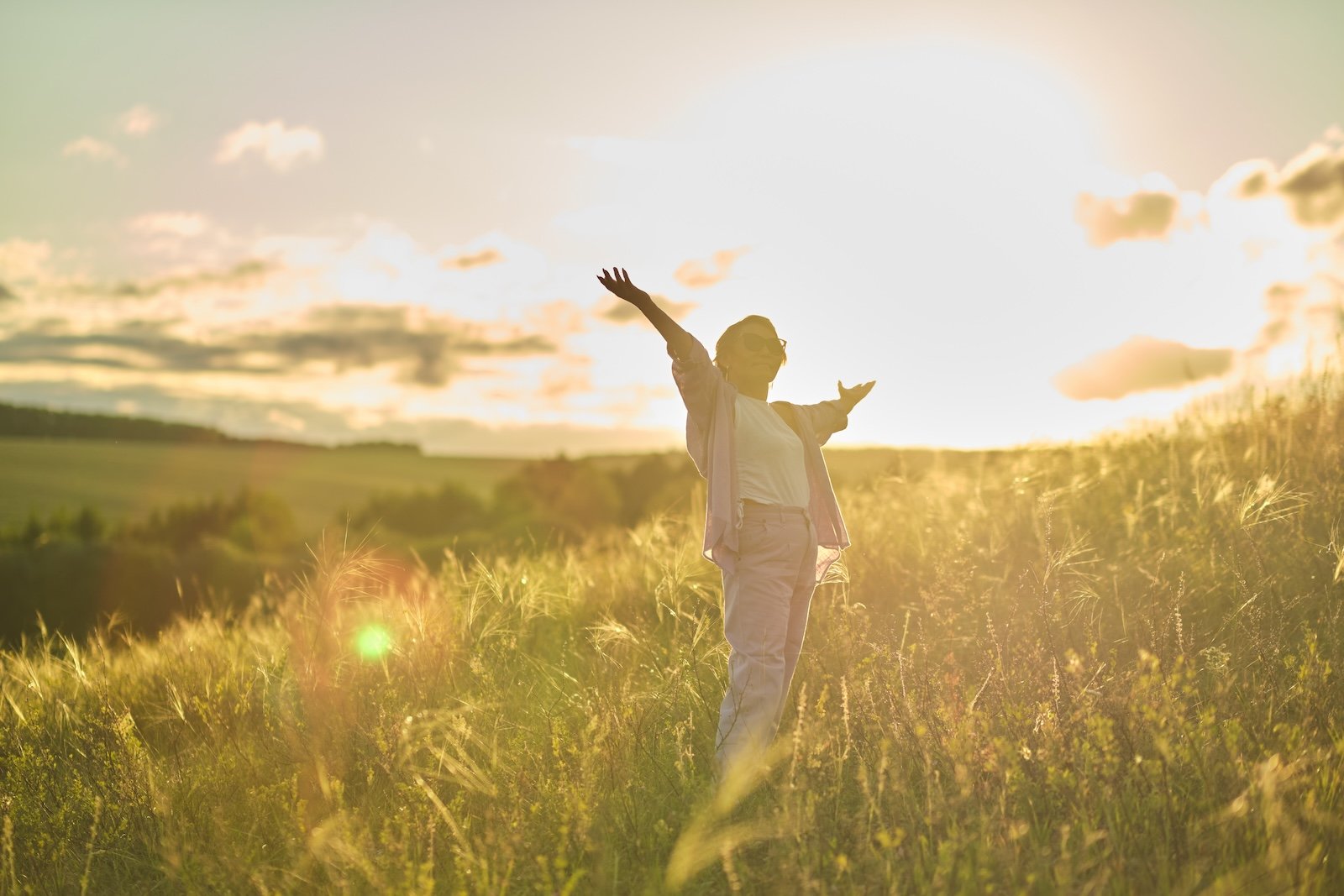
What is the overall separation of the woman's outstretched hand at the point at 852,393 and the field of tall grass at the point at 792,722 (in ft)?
4.23

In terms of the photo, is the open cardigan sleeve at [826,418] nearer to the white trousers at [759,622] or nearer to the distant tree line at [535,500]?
the white trousers at [759,622]

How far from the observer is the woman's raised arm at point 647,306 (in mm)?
4316

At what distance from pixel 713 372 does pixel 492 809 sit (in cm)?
224

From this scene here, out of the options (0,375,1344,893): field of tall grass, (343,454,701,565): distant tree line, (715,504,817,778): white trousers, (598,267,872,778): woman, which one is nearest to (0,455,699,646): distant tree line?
(343,454,701,565): distant tree line

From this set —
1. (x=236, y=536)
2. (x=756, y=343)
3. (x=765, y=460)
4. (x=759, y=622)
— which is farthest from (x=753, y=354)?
(x=236, y=536)

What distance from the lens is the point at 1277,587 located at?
635 cm

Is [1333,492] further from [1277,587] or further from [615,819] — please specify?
[615,819]

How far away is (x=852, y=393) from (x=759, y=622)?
1702 mm

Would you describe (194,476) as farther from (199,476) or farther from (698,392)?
(698,392)

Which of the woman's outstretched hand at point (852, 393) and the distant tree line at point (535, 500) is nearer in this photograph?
the woman's outstretched hand at point (852, 393)

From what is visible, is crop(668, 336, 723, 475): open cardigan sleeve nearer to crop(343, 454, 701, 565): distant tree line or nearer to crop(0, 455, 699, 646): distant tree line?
crop(0, 455, 699, 646): distant tree line

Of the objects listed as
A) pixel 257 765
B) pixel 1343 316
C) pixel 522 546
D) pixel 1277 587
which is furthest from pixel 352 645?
pixel 1343 316

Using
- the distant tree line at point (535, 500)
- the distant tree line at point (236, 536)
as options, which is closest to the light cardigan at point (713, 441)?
the distant tree line at point (236, 536)

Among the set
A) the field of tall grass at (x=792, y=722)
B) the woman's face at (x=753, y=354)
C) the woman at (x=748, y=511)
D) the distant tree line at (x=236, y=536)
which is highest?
the woman's face at (x=753, y=354)
